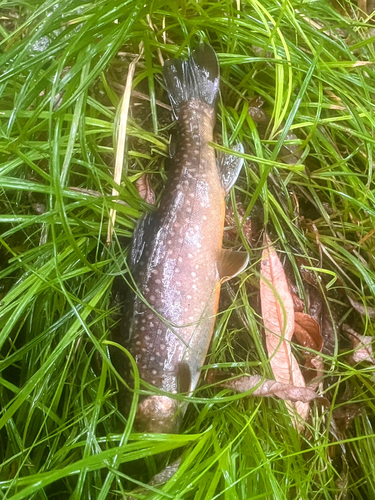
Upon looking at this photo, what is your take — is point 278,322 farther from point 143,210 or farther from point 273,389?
point 143,210

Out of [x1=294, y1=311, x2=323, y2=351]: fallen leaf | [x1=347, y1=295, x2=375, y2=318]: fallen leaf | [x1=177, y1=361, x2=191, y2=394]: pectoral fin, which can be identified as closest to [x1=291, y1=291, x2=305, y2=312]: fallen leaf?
[x1=294, y1=311, x2=323, y2=351]: fallen leaf

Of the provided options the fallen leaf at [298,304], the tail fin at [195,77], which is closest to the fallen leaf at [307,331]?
the fallen leaf at [298,304]

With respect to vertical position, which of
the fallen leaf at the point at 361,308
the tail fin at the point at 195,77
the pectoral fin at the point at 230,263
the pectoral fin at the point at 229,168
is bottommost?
the fallen leaf at the point at 361,308

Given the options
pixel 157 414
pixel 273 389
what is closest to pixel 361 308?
pixel 273 389

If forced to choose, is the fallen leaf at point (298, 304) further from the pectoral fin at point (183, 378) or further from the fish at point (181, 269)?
the pectoral fin at point (183, 378)

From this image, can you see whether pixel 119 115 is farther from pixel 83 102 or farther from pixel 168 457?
pixel 168 457

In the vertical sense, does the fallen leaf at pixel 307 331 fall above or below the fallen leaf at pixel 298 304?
below

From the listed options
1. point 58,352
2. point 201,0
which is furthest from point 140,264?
point 201,0
